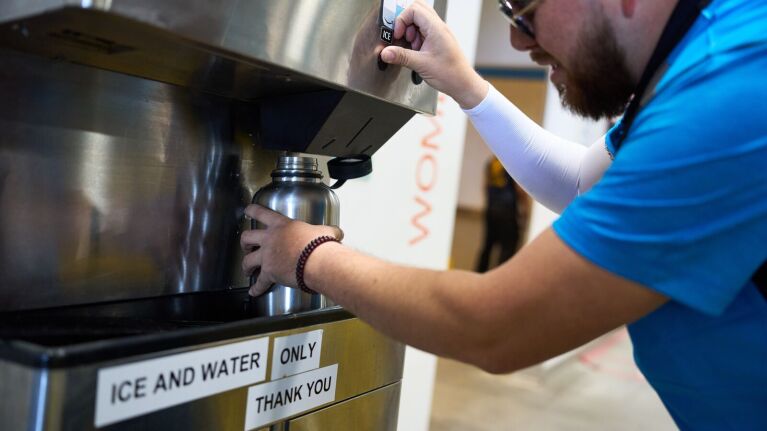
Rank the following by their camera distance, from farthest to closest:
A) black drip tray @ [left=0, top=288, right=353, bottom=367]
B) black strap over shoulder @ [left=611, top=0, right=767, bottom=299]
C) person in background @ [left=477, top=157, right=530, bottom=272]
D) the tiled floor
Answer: person in background @ [left=477, top=157, right=530, bottom=272] → the tiled floor → black strap over shoulder @ [left=611, top=0, right=767, bottom=299] → black drip tray @ [left=0, top=288, right=353, bottom=367]

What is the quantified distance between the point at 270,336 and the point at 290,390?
0.27 feet

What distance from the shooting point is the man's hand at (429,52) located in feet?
2.72

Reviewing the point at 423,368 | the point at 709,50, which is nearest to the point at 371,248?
the point at 423,368

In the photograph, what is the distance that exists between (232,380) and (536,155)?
69 cm

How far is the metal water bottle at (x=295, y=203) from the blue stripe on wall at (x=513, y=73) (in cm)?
452

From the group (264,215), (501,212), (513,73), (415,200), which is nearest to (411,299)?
(264,215)

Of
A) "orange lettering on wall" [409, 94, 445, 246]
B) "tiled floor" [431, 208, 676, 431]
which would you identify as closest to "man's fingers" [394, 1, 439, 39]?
"orange lettering on wall" [409, 94, 445, 246]

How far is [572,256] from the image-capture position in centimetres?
57

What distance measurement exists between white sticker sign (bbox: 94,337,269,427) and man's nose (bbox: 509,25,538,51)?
1.58 ft

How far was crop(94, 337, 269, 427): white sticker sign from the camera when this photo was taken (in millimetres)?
566

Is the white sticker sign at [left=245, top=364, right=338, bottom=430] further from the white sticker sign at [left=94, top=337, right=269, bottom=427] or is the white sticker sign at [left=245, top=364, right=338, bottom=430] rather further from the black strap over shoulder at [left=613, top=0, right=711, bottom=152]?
the black strap over shoulder at [left=613, top=0, right=711, bottom=152]

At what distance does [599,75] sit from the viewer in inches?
29.0

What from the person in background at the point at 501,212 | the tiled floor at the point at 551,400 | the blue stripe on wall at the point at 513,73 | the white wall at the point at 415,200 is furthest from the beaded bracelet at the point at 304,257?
the blue stripe on wall at the point at 513,73

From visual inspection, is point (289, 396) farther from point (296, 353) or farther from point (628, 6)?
point (628, 6)
